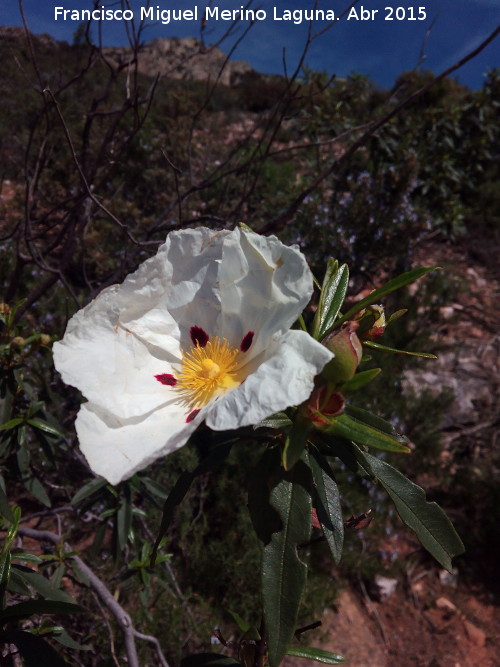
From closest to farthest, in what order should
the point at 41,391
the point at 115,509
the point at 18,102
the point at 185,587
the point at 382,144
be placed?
the point at 115,509, the point at 41,391, the point at 185,587, the point at 382,144, the point at 18,102

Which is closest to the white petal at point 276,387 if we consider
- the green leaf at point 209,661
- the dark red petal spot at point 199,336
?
the dark red petal spot at point 199,336

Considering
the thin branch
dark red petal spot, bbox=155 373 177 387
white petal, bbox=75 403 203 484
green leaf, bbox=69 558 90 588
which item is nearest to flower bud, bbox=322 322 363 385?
white petal, bbox=75 403 203 484

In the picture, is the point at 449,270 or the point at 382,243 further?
the point at 449,270

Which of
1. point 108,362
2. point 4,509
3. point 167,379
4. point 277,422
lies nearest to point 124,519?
point 4,509

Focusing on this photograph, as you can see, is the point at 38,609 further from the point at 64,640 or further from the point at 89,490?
the point at 89,490

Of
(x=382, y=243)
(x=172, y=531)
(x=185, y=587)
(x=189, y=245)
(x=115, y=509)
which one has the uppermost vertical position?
(x=189, y=245)

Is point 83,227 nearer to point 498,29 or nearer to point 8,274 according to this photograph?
point 498,29

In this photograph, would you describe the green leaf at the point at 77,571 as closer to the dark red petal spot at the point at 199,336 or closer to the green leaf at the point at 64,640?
the green leaf at the point at 64,640

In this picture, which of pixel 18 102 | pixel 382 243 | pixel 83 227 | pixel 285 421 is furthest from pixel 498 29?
pixel 18 102
